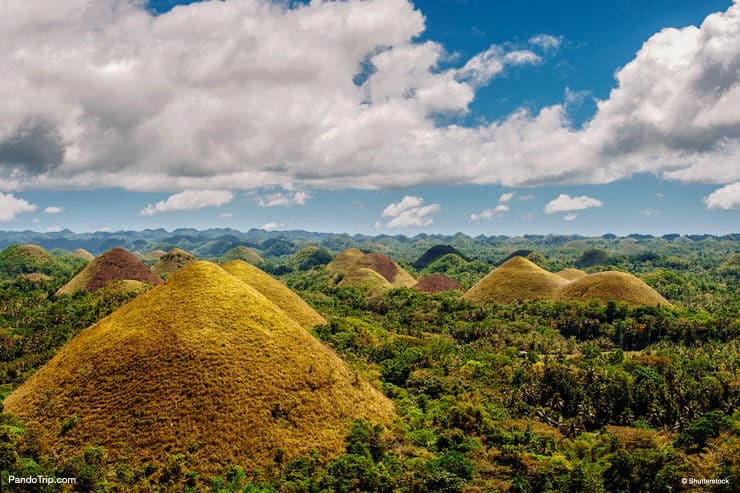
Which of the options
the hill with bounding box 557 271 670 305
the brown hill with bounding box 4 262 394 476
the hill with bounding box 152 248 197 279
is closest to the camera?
the brown hill with bounding box 4 262 394 476

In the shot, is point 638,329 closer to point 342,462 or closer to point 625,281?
point 625,281

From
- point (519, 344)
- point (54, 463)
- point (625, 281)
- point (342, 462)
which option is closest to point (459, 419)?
point (342, 462)

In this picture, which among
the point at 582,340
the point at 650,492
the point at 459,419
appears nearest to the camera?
the point at 650,492

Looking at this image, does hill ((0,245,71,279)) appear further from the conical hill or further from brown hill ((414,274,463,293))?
brown hill ((414,274,463,293))

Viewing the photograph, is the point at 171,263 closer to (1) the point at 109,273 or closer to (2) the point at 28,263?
(2) the point at 28,263

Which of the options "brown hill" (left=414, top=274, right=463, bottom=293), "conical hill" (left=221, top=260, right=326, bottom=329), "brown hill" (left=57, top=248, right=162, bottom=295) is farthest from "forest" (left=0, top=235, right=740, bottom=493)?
"brown hill" (left=414, top=274, right=463, bottom=293)

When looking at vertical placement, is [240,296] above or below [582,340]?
above

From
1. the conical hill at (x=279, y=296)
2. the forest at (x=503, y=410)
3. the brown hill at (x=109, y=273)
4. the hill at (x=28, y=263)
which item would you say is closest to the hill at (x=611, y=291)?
the forest at (x=503, y=410)

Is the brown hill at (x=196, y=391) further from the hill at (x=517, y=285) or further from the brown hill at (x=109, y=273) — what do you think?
the hill at (x=517, y=285)
